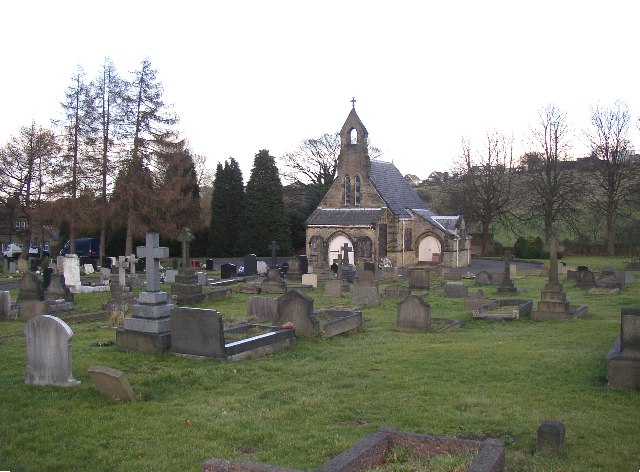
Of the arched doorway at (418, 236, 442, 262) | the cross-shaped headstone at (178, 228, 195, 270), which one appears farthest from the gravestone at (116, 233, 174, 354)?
the arched doorway at (418, 236, 442, 262)

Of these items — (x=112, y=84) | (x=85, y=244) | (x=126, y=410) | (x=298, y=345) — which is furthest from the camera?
(x=85, y=244)

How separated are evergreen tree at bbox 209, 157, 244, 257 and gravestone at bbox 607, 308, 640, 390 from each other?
45.0 m

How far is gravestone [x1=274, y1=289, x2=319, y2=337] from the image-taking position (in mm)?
12859

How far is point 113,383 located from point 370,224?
1303 inches

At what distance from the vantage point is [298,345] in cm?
1218

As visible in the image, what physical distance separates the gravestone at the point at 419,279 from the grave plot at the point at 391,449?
1919cm

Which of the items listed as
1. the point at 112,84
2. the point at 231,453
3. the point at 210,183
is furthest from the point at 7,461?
the point at 210,183

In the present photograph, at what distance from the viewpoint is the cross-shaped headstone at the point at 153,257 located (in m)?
11.5

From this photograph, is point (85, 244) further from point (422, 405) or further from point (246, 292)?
point (422, 405)

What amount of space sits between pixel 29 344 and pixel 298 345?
5.33 m

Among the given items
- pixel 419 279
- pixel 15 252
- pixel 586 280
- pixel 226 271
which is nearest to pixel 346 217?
pixel 226 271

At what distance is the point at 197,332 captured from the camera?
10.4m

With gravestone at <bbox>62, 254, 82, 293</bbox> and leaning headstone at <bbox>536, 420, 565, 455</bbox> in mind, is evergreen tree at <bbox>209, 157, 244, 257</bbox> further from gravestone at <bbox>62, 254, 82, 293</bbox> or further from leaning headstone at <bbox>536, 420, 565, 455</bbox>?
leaning headstone at <bbox>536, 420, 565, 455</bbox>

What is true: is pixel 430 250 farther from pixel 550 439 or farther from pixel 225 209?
pixel 550 439
